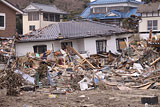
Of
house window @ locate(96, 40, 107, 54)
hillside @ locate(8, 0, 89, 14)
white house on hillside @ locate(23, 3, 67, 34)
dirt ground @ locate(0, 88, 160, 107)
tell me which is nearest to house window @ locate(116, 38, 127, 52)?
house window @ locate(96, 40, 107, 54)

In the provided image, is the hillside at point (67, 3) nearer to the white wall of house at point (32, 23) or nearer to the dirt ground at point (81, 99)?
the white wall of house at point (32, 23)

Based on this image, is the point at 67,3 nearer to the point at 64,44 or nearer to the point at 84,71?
the point at 64,44

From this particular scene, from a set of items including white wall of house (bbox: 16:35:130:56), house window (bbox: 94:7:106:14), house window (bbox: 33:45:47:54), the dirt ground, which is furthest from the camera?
house window (bbox: 94:7:106:14)

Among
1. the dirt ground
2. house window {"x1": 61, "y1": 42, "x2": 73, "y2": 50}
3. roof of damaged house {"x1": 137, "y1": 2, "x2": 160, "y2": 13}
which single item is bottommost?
the dirt ground

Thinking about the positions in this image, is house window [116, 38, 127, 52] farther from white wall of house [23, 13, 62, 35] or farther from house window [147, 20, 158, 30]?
white wall of house [23, 13, 62, 35]

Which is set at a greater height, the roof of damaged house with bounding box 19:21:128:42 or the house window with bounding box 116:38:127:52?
the roof of damaged house with bounding box 19:21:128:42

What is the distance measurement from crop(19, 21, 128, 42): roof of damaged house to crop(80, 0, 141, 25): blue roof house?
18.9m

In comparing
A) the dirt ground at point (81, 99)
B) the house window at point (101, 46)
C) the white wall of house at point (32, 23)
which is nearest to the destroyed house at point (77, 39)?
the house window at point (101, 46)

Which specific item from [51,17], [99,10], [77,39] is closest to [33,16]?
[51,17]

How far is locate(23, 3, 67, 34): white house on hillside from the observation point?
45.0 meters

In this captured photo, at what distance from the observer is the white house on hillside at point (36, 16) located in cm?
4500

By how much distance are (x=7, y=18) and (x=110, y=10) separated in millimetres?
25923

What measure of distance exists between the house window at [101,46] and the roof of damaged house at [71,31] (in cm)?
75

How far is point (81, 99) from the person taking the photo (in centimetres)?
1186
